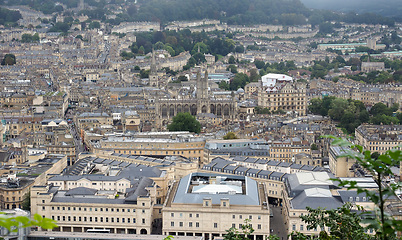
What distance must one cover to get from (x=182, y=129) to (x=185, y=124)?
69cm

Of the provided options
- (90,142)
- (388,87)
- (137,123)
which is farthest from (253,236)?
(388,87)

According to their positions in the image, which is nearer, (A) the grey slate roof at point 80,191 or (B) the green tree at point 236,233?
(B) the green tree at point 236,233

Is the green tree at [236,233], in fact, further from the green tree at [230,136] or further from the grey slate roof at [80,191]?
the green tree at [230,136]

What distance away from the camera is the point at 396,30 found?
162250mm

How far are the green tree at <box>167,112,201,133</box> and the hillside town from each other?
109 cm

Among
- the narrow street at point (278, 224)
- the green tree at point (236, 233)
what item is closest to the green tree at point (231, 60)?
the narrow street at point (278, 224)

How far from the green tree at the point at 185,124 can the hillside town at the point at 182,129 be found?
43.0 inches

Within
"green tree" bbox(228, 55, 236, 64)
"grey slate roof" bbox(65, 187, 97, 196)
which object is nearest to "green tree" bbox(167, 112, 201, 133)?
"grey slate roof" bbox(65, 187, 97, 196)

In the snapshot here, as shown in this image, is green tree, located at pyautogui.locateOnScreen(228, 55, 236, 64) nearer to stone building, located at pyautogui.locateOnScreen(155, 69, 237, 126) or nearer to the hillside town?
the hillside town

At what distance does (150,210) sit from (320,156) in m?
21.9

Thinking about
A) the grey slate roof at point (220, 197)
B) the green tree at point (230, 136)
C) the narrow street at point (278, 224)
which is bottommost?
the narrow street at point (278, 224)

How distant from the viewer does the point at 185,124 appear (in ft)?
218

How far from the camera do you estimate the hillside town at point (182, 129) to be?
122 feet

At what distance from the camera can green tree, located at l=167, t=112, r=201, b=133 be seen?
6606 cm
